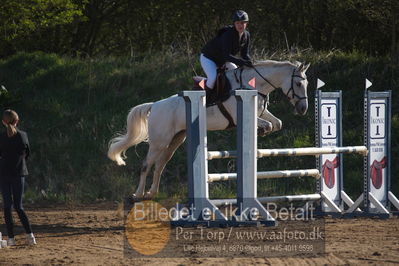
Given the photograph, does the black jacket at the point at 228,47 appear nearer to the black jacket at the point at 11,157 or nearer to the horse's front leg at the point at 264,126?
the horse's front leg at the point at 264,126

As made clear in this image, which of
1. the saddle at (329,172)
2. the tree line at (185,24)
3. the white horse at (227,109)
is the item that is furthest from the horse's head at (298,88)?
the tree line at (185,24)

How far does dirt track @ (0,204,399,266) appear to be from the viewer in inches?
230

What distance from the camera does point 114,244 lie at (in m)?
6.75

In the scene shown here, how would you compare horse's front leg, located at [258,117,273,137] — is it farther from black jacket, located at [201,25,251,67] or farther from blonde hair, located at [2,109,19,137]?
blonde hair, located at [2,109,19,137]

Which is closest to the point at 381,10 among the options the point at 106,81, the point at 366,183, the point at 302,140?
the point at 302,140

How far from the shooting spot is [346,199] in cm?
895

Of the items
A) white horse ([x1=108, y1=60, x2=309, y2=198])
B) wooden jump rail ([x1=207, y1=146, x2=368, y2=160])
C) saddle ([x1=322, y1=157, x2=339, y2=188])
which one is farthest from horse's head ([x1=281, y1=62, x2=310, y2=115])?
wooden jump rail ([x1=207, y1=146, x2=368, y2=160])

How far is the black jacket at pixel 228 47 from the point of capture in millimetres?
8797

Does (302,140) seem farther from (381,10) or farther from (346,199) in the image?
(346,199)

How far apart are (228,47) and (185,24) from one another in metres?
10.5

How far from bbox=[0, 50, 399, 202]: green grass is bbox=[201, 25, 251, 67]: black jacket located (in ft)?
8.89

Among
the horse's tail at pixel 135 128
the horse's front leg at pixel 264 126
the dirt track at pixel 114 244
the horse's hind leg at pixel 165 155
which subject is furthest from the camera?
the horse's tail at pixel 135 128

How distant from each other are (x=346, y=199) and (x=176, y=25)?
11.3 m

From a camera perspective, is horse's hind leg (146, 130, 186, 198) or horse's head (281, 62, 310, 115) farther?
horse's hind leg (146, 130, 186, 198)
